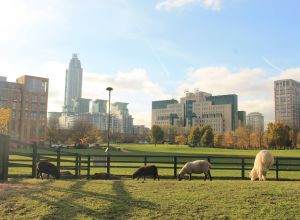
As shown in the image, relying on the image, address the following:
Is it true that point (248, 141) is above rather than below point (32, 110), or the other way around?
below

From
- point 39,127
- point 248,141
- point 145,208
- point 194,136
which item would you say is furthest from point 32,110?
point 145,208

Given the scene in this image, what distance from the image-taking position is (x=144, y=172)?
16500 mm

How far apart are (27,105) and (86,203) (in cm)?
12076

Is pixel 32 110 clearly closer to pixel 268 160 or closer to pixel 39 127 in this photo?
pixel 39 127

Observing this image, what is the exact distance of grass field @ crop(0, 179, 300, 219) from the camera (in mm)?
8172

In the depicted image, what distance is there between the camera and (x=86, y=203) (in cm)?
891

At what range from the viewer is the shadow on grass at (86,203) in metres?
8.17

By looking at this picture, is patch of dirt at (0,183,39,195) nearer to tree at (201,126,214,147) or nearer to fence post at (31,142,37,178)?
fence post at (31,142,37,178)

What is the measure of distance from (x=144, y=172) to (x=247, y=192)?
7318 mm

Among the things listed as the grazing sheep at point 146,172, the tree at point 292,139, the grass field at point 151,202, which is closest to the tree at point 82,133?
the tree at point 292,139

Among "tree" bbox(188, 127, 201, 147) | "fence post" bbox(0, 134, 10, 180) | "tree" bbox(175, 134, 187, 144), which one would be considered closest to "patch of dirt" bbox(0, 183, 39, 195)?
"fence post" bbox(0, 134, 10, 180)

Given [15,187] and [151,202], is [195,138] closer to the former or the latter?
[15,187]

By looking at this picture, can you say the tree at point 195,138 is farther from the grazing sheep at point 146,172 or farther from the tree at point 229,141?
the grazing sheep at point 146,172

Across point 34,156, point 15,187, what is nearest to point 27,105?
point 34,156
